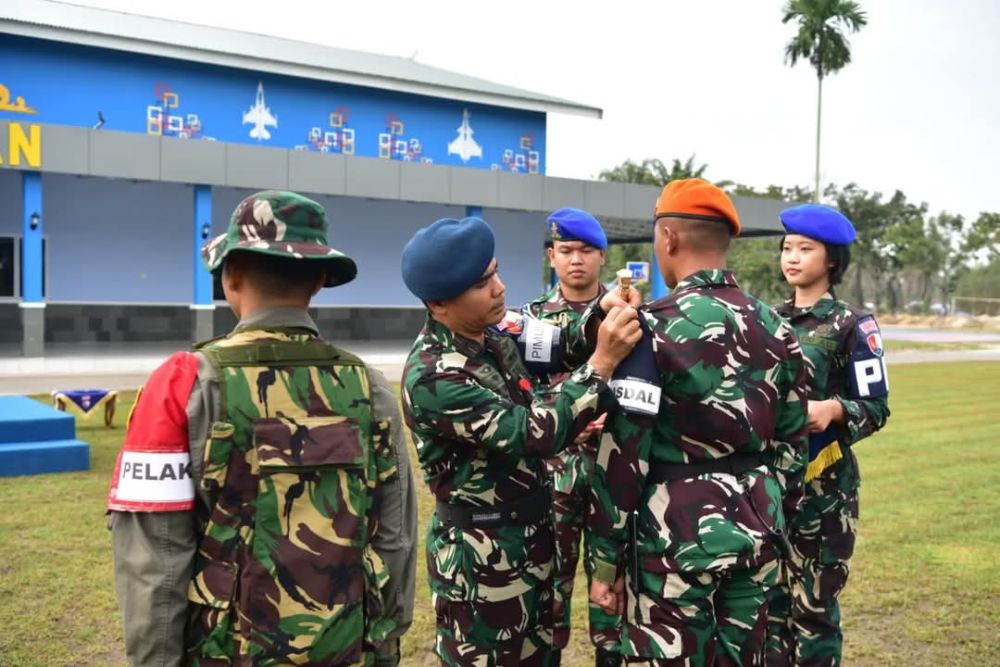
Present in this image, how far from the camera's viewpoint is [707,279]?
2.69 metres

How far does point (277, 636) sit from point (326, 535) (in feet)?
0.82

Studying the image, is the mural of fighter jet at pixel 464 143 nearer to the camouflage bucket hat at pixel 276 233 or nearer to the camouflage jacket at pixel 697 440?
the camouflage jacket at pixel 697 440

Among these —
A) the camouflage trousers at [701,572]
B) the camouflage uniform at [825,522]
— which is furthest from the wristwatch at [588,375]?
the camouflage uniform at [825,522]

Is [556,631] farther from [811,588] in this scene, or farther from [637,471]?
[811,588]

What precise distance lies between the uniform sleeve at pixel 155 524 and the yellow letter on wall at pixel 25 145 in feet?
60.6

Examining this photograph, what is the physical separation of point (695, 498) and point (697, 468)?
0.30 feet

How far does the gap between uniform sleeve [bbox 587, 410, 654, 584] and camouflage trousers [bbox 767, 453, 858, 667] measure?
48.5 inches

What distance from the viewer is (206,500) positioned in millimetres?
1967

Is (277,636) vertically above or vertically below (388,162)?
below

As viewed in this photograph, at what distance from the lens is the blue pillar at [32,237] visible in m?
18.2

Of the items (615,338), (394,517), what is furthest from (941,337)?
(394,517)

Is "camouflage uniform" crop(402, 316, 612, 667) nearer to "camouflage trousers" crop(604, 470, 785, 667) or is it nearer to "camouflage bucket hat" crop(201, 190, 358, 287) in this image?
"camouflage trousers" crop(604, 470, 785, 667)

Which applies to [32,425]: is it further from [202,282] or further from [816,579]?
[202,282]

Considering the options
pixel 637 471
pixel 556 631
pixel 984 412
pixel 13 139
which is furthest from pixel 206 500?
pixel 13 139
